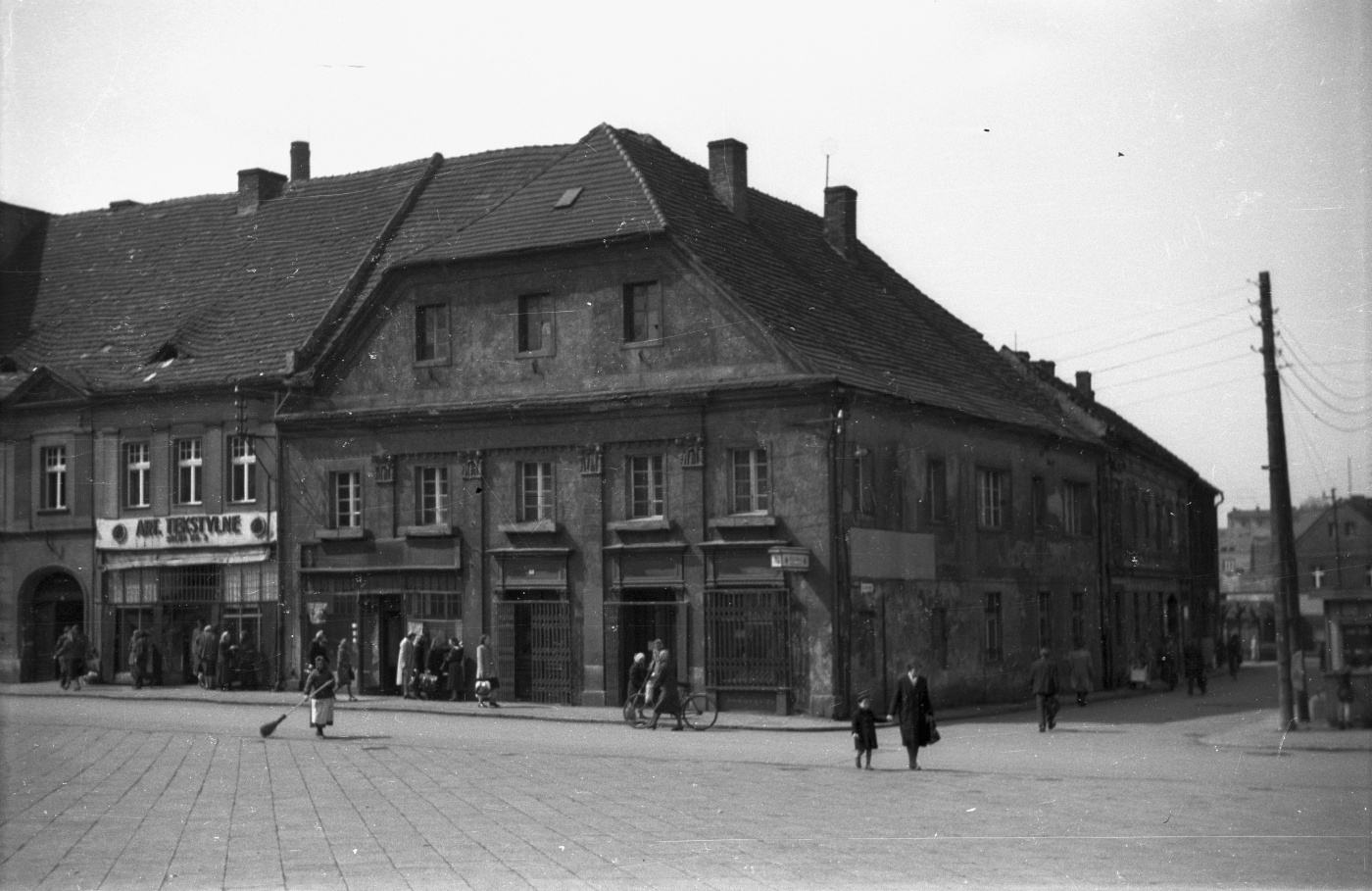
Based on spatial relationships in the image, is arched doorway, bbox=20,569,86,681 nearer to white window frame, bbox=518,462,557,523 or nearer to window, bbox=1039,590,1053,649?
white window frame, bbox=518,462,557,523

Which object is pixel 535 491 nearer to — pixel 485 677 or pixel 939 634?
pixel 485 677

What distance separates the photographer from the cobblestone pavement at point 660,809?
13.0m

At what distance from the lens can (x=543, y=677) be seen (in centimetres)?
3572

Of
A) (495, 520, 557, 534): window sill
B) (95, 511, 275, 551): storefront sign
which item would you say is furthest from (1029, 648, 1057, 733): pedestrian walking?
(95, 511, 275, 551): storefront sign

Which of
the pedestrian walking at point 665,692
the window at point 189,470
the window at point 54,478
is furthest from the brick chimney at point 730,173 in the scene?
the window at point 54,478

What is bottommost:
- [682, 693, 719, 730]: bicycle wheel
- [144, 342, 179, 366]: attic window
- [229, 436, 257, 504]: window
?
[682, 693, 719, 730]: bicycle wheel

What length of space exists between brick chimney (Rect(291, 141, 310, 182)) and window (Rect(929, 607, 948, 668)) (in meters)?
22.1

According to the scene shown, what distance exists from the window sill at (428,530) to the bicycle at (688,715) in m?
7.58

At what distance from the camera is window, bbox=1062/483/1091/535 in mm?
44125

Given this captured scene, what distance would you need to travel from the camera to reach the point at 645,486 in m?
34.9

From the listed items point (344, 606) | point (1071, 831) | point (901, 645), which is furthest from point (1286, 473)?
point (344, 606)

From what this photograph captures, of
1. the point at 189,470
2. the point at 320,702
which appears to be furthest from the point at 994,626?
the point at 189,470

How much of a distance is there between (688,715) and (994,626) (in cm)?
1064

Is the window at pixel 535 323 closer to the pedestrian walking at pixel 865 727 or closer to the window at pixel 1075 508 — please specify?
the pedestrian walking at pixel 865 727
